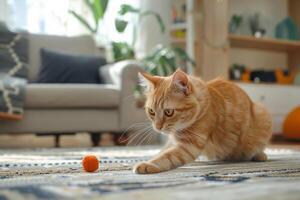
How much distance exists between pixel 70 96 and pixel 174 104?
1625 mm

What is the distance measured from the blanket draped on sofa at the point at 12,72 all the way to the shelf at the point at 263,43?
1788mm

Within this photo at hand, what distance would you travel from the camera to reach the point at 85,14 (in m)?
4.16

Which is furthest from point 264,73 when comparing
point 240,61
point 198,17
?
point 198,17

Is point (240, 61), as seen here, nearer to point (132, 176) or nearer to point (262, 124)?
point (262, 124)

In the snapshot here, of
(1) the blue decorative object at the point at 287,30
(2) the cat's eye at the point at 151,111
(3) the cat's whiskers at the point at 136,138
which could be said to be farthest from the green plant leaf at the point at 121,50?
(2) the cat's eye at the point at 151,111

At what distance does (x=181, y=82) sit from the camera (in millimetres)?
1424

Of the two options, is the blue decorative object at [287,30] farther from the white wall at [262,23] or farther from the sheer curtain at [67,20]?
the sheer curtain at [67,20]

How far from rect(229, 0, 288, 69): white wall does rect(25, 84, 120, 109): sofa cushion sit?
1.87m

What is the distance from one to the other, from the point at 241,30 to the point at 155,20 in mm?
963

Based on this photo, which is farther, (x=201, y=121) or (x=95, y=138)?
(x=95, y=138)

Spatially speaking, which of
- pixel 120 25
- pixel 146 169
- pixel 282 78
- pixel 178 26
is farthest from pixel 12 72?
pixel 282 78

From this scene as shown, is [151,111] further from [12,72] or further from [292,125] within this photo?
[292,125]

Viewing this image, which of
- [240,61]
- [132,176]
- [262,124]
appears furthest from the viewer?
[240,61]

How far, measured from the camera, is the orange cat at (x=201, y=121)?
4.66 ft
